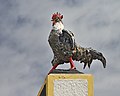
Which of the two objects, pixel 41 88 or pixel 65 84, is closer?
pixel 65 84

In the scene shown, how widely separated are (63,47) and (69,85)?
1.32 m

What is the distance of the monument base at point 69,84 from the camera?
11.0 m

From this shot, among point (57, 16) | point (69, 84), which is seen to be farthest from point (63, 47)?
point (69, 84)

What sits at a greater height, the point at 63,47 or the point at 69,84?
the point at 63,47

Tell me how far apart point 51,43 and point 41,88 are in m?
1.54

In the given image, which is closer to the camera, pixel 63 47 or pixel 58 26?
pixel 63 47

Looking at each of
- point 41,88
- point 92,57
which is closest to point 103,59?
point 92,57

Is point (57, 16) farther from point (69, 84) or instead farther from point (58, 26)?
point (69, 84)

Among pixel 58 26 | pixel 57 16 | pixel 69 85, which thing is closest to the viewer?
pixel 69 85

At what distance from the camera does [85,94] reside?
11133 mm

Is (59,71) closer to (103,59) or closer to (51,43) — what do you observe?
(51,43)

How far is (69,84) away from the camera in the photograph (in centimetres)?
1117

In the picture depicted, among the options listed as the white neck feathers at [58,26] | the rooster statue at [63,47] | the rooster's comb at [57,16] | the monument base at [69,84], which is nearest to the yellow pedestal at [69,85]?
the monument base at [69,84]

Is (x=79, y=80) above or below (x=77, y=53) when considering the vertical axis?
below
